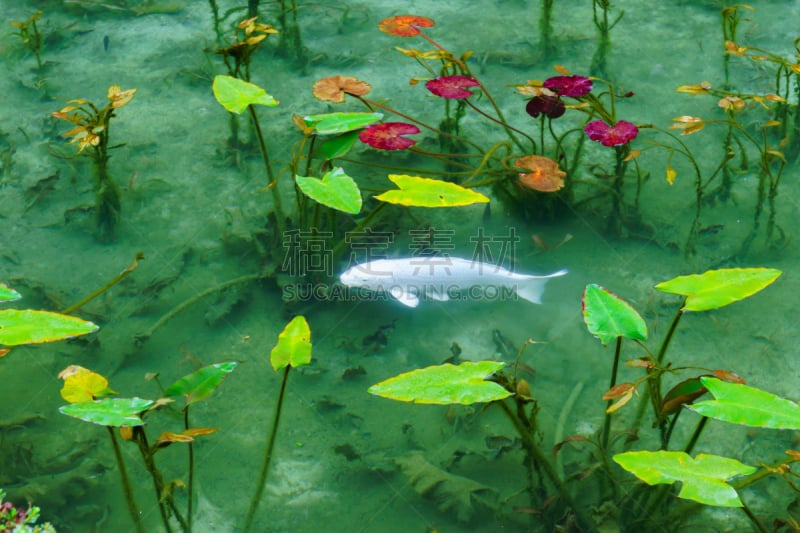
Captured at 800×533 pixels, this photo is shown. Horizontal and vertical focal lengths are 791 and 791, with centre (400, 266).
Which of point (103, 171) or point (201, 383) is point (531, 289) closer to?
point (201, 383)

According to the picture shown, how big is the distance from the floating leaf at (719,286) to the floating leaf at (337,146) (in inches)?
48.7

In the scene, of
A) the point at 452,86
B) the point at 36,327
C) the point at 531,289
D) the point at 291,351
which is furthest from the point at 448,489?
the point at 452,86

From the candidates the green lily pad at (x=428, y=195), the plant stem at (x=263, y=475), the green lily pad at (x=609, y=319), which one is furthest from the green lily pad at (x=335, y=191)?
the green lily pad at (x=609, y=319)

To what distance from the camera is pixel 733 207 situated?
327 cm

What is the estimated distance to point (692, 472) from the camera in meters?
1.86

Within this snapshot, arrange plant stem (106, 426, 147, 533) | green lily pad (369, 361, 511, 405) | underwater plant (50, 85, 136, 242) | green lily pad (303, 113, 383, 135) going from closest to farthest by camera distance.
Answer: green lily pad (369, 361, 511, 405)
plant stem (106, 426, 147, 533)
green lily pad (303, 113, 383, 135)
underwater plant (50, 85, 136, 242)

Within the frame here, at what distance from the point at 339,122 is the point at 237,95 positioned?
1.30ft

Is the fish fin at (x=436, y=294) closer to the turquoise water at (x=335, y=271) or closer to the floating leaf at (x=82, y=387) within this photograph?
the turquoise water at (x=335, y=271)

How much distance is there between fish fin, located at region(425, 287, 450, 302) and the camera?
290 cm

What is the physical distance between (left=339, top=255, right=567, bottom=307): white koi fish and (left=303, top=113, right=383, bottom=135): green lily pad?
498 mm

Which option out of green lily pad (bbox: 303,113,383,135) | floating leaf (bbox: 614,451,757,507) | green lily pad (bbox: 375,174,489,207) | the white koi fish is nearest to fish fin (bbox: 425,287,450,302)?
the white koi fish

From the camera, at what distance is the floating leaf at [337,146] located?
2.83 m

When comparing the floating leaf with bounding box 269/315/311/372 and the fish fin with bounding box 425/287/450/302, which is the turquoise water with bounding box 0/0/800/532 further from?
the floating leaf with bounding box 269/315/311/372

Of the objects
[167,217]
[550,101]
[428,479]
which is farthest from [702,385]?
[167,217]
